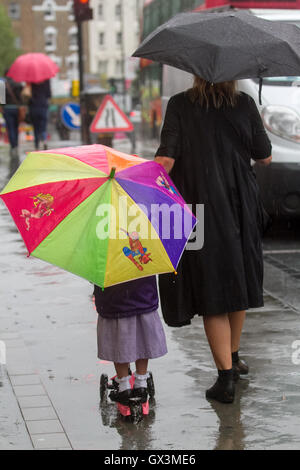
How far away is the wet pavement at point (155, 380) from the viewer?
466 cm

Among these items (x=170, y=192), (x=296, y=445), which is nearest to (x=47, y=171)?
(x=170, y=192)

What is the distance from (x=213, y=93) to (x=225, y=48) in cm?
24

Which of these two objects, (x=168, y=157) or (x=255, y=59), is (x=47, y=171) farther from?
(x=255, y=59)

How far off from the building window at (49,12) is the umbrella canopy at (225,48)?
114758mm

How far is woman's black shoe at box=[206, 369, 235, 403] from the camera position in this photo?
5180mm

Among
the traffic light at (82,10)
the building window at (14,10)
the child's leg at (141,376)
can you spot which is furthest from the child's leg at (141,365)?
the building window at (14,10)

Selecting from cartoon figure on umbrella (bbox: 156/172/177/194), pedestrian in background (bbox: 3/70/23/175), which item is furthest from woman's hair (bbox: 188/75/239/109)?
pedestrian in background (bbox: 3/70/23/175)

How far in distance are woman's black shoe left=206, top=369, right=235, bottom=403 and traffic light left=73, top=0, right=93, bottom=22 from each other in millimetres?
12986

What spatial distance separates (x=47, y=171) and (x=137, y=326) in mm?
869

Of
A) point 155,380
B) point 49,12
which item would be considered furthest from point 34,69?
point 49,12

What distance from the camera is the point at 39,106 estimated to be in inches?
773

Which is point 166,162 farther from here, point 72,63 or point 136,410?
point 72,63

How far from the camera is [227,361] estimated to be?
522 centimetres

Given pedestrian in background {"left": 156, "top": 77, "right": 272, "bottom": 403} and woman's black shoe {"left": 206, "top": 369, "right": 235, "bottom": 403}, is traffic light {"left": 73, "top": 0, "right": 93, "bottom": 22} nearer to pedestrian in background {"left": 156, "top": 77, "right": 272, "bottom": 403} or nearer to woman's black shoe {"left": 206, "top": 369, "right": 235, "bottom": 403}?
pedestrian in background {"left": 156, "top": 77, "right": 272, "bottom": 403}
